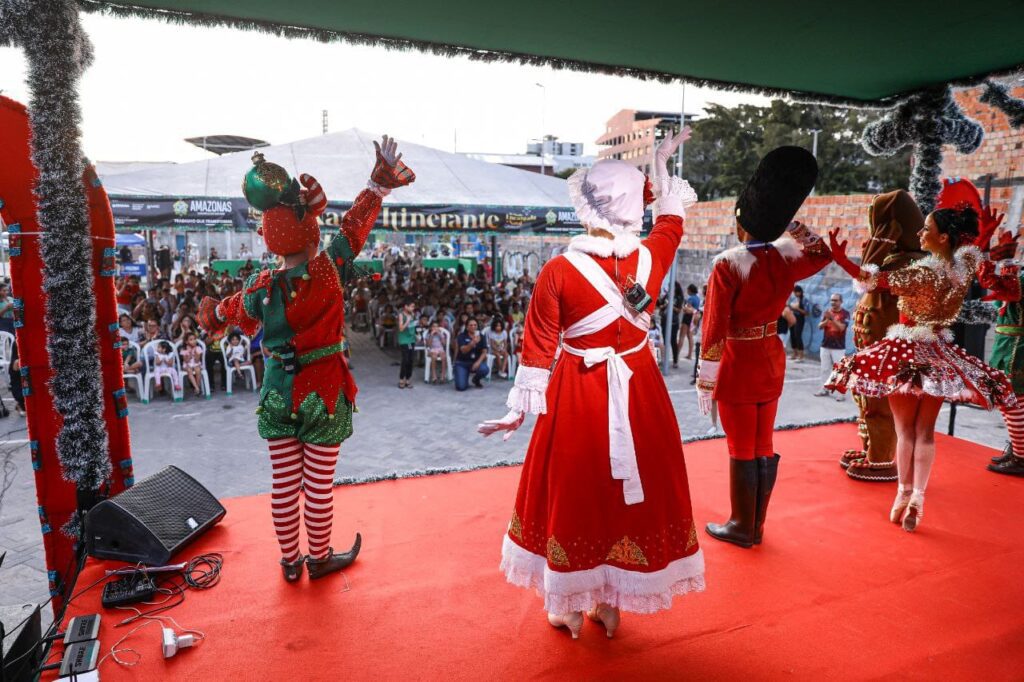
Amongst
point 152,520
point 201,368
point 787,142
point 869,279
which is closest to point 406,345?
point 201,368

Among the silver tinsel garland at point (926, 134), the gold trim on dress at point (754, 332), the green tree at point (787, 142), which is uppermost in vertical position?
the green tree at point (787, 142)

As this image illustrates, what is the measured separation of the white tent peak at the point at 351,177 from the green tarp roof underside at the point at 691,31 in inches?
184

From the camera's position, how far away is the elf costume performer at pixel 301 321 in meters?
2.90

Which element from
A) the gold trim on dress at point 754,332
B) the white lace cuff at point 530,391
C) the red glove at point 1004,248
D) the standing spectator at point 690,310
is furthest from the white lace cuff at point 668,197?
the standing spectator at point 690,310

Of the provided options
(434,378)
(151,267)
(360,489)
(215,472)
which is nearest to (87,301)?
(360,489)

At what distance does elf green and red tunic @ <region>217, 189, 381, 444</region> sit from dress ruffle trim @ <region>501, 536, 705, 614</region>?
3.70 feet

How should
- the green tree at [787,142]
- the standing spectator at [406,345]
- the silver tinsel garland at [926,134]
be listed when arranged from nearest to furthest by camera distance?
the silver tinsel garland at [926,134] → the standing spectator at [406,345] → the green tree at [787,142]

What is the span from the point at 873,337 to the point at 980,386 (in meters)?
0.85

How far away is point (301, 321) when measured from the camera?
2.92 m

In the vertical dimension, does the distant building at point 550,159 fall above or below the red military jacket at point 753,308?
above

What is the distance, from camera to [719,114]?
2936 centimetres

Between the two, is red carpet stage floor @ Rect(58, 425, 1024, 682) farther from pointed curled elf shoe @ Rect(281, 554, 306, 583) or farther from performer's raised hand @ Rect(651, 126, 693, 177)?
performer's raised hand @ Rect(651, 126, 693, 177)

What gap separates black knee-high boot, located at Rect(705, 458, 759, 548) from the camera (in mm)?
3379

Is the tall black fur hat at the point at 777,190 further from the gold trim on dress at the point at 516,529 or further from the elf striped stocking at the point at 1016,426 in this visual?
the elf striped stocking at the point at 1016,426
